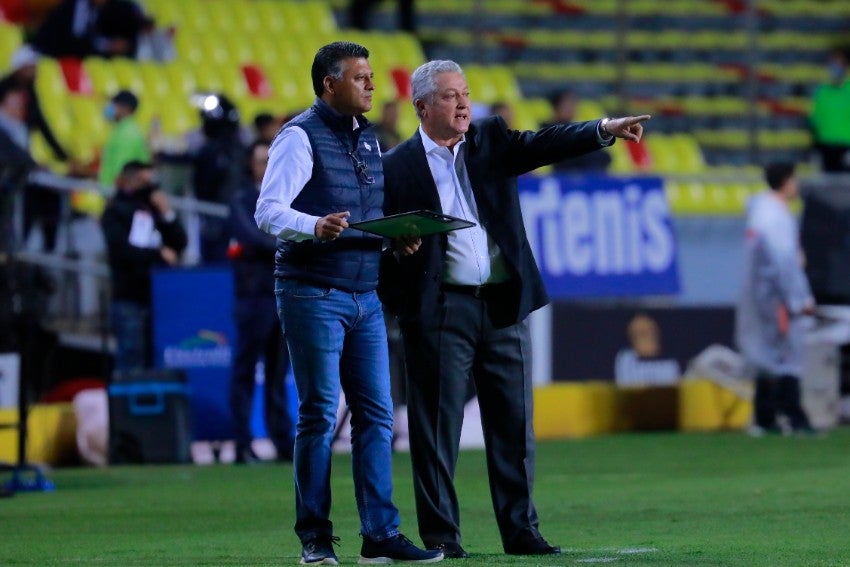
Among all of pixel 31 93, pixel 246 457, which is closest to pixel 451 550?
pixel 246 457

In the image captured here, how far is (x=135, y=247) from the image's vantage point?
14.0 m

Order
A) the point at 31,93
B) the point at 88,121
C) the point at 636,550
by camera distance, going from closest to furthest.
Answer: the point at 636,550
the point at 31,93
the point at 88,121

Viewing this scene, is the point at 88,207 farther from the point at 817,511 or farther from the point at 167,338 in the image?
the point at 817,511

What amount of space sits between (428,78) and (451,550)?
1.87 m

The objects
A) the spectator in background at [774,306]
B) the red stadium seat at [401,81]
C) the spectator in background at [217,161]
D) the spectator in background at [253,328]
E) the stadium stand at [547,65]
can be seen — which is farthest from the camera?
the red stadium seat at [401,81]

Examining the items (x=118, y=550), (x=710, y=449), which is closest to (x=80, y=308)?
(x=710, y=449)

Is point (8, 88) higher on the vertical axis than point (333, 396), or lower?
higher

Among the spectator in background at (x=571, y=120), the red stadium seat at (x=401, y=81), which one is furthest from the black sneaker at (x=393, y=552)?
the red stadium seat at (x=401, y=81)

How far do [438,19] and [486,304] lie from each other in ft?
53.5

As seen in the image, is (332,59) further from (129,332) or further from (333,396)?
(129,332)

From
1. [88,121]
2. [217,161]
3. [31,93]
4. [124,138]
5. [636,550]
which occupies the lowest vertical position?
[636,550]

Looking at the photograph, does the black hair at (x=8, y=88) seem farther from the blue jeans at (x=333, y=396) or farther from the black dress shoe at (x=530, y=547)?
the black dress shoe at (x=530, y=547)

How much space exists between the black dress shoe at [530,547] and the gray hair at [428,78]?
5.69ft

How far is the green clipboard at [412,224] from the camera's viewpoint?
273 inches
